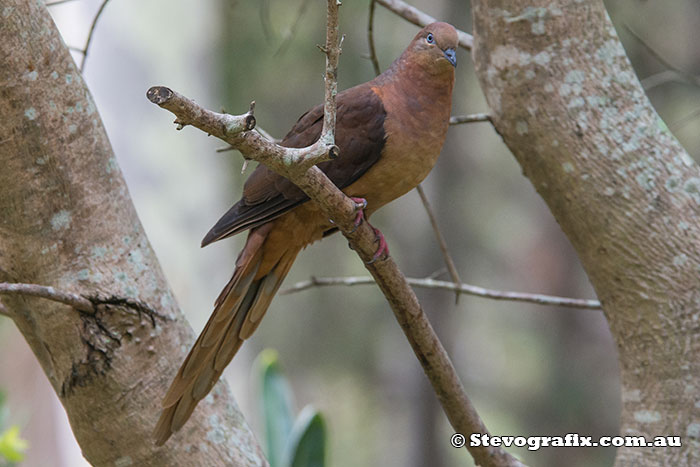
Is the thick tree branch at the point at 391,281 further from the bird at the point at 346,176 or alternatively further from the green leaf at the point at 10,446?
the green leaf at the point at 10,446

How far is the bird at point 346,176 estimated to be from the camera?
9.48 ft

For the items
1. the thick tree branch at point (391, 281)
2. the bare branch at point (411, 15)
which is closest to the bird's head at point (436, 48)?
the bare branch at point (411, 15)

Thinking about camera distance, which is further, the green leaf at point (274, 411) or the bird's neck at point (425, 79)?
the green leaf at point (274, 411)

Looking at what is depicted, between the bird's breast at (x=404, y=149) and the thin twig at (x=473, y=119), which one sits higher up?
the thin twig at (x=473, y=119)

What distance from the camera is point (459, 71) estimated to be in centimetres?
814

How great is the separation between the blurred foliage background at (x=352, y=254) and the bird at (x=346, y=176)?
203 cm

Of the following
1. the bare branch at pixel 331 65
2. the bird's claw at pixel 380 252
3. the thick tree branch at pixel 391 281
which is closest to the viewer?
the bare branch at pixel 331 65

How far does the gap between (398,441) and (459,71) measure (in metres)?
4.73

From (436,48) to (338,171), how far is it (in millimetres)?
717

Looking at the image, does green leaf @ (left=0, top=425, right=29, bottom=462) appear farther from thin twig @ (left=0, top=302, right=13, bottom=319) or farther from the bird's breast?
the bird's breast

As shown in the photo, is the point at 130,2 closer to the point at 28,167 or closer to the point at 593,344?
the point at 28,167

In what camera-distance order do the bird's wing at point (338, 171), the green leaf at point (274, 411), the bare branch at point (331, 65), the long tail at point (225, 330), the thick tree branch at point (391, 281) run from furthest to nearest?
1. the green leaf at point (274, 411)
2. the bird's wing at point (338, 171)
3. the long tail at point (225, 330)
4. the thick tree branch at point (391, 281)
5. the bare branch at point (331, 65)

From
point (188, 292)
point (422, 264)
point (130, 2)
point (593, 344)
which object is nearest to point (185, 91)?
point (130, 2)

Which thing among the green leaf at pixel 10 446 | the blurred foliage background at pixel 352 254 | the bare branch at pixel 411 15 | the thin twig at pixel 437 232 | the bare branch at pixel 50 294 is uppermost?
the blurred foliage background at pixel 352 254
